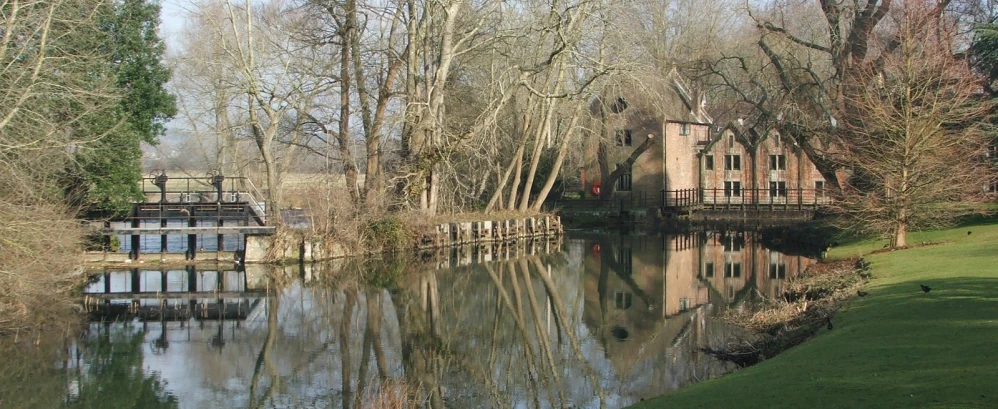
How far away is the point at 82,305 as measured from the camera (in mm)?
20297

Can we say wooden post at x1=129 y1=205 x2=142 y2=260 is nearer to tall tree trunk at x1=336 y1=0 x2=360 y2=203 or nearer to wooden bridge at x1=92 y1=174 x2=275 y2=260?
wooden bridge at x1=92 y1=174 x2=275 y2=260

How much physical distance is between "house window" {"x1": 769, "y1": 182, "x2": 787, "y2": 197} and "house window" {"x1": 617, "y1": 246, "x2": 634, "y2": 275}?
20.4 meters

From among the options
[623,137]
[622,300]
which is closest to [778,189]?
[623,137]

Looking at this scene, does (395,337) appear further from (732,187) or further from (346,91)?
(732,187)

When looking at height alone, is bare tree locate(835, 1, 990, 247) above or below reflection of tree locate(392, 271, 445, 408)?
above

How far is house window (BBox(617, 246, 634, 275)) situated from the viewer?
92.4ft

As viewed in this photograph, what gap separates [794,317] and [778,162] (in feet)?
150

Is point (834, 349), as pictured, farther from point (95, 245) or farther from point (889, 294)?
point (95, 245)

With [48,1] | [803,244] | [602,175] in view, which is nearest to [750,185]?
[602,175]

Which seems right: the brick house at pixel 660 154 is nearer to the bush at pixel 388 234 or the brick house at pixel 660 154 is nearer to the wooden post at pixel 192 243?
the bush at pixel 388 234

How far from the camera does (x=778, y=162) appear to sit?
58.6 metres

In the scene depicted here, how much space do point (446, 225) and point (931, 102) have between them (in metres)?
16.9

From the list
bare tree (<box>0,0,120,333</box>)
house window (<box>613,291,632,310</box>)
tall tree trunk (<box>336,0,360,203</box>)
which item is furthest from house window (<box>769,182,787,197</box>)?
bare tree (<box>0,0,120,333</box>)

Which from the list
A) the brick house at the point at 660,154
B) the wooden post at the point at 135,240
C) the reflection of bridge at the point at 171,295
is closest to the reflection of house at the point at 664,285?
the reflection of bridge at the point at 171,295
